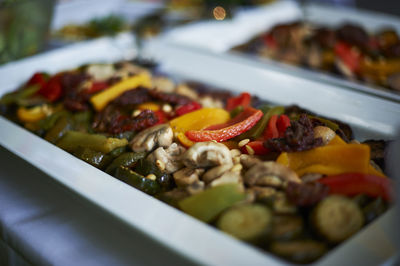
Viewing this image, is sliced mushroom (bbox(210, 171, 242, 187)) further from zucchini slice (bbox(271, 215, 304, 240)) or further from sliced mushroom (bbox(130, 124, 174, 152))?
sliced mushroom (bbox(130, 124, 174, 152))

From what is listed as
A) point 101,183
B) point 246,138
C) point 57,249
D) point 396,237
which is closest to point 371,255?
point 396,237

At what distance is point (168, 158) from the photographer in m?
1.92

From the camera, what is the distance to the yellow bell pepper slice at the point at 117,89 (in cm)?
248

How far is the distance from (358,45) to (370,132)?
1870mm

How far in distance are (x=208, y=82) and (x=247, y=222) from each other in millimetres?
1741

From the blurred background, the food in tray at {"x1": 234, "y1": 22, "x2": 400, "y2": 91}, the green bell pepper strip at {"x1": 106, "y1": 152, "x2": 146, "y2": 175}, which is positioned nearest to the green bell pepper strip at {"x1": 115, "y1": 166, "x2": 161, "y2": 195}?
the green bell pepper strip at {"x1": 106, "y1": 152, "x2": 146, "y2": 175}

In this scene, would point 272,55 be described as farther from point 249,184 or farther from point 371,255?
point 371,255

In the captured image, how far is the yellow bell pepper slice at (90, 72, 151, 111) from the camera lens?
2.48 meters

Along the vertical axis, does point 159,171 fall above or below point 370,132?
below

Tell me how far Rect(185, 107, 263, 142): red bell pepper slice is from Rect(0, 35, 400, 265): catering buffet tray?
0.48m

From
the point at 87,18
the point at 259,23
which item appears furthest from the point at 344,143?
the point at 87,18

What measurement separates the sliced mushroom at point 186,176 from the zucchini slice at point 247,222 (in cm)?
28

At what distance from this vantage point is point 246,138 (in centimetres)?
201

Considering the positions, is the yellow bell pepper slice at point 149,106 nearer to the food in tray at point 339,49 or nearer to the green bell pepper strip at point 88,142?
the green bell pepper strip at point 88,142
